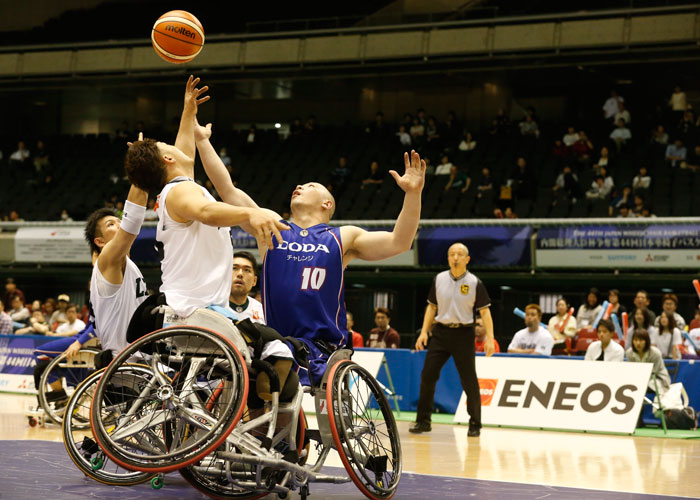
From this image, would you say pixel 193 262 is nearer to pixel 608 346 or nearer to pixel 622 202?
pixel 608 346

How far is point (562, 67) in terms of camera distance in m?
24.2

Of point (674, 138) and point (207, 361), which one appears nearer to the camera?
point (207, 361)

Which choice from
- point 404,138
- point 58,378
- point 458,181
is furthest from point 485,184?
point 58,378

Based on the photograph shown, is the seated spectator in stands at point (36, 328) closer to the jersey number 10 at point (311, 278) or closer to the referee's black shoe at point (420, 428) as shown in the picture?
the referee's black shoe at point (420, 428)

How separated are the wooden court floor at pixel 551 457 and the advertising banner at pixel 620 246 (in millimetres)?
6957

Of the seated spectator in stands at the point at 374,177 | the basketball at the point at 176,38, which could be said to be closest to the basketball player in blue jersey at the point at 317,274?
the basketball at the point at 176,38

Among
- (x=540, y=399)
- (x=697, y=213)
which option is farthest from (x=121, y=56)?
(x=540, y=399)

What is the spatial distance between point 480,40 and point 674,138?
537cm

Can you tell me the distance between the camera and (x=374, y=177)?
23172mm

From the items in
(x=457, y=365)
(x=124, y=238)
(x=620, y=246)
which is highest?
(x=620, y=246)

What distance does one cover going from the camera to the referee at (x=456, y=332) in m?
10.3

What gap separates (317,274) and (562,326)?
10715mm

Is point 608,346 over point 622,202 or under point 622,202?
under

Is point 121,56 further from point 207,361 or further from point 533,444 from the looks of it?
point 207,361
